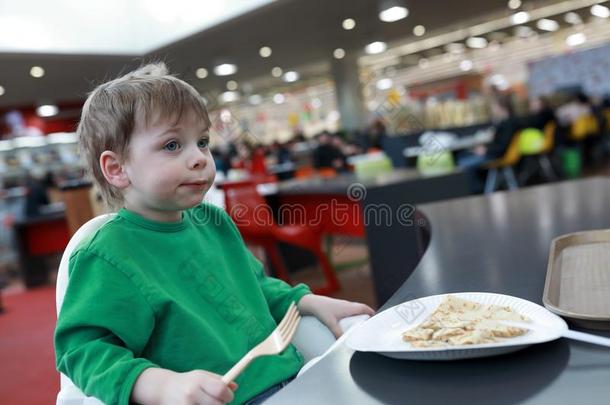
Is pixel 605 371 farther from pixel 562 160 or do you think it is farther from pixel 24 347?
pixel 562 160

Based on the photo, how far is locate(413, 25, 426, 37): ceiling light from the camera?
10692 mm

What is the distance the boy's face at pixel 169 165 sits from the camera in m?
0.88

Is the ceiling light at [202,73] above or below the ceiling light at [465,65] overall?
above

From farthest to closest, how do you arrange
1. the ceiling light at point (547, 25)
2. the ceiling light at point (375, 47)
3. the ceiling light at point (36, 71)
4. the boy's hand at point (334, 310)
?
the ceiling light at point (375, 47), the ceiling light at point (547, 25), the ceiling light at point (36, 71), the boy's hand at point (334, 310)

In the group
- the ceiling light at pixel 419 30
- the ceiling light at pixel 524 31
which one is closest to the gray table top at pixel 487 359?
the ceiling light at pixel 419 30

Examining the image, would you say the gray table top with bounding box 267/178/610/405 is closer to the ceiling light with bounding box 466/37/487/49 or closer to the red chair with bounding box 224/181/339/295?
the red chair with bounding box 224/181/339/295

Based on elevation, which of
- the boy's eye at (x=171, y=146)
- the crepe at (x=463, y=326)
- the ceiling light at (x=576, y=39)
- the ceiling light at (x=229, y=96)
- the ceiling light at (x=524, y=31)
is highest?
the ceiling light at (x=229, y=96)

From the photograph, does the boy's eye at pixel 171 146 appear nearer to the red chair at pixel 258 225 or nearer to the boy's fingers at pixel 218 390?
the boy's fingers at pixel 218 390

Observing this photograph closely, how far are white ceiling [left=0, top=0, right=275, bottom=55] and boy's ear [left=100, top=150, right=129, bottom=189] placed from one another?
21.9 ft

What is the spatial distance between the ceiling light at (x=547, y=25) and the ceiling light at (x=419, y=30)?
263 centimetres

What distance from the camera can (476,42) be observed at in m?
13.4

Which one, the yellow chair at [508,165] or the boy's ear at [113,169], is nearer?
the boy's ear at [113,169]

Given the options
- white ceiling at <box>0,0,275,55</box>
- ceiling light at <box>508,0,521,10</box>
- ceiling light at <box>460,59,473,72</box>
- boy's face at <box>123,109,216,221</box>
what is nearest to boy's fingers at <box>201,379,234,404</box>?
boy's face at <box>123,109,216,221</box>

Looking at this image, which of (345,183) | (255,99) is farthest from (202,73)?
(345,183)
